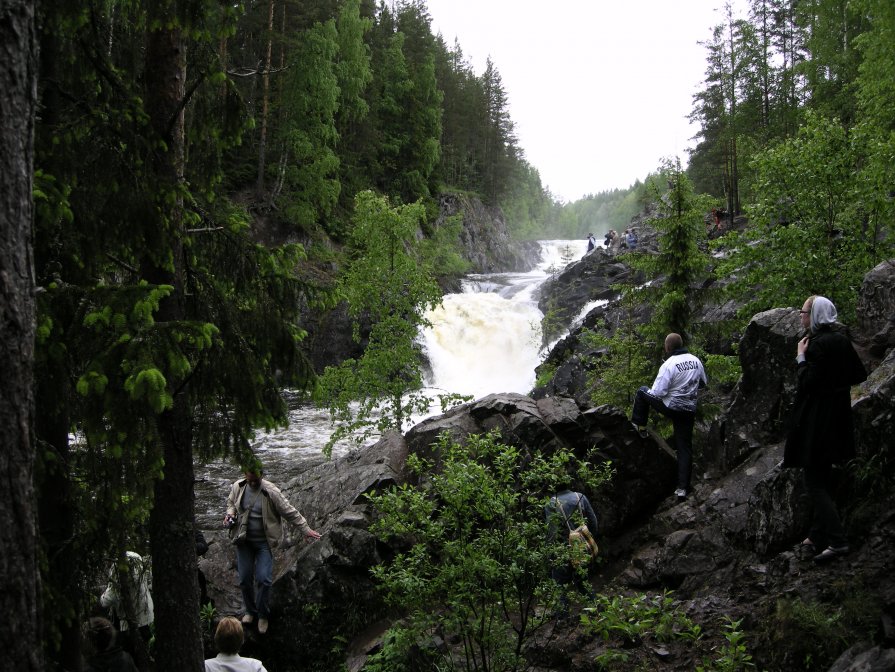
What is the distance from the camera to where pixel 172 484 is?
5004mm

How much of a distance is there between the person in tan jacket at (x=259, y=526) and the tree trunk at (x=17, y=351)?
5.18 m

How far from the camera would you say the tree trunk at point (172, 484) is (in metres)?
4.98

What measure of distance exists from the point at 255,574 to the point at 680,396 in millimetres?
5712

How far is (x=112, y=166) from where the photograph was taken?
176 inches

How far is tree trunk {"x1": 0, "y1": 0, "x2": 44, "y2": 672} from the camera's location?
224 centimetres

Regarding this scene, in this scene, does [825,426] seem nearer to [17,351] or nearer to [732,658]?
[732,658]

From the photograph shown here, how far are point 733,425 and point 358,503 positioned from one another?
16.5ft

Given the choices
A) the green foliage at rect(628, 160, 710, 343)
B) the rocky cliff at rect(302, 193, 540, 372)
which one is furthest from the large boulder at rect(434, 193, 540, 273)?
the green foliage at rect(628, 160, 710, 343)

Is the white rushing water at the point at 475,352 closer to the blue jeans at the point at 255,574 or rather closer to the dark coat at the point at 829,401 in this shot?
the blue jeans at the point at 255,574

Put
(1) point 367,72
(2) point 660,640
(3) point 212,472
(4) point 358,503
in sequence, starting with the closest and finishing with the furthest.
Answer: (2) point 660,640
(4) point 358,503
(3) point 212,472
(1) point 367,72

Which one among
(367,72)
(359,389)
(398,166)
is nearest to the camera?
(359,389)

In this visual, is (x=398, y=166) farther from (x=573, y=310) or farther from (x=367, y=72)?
(x=573, y=310)

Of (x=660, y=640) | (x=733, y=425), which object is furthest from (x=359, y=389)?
(x=660, y=640)

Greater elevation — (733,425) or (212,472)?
(733,425)
